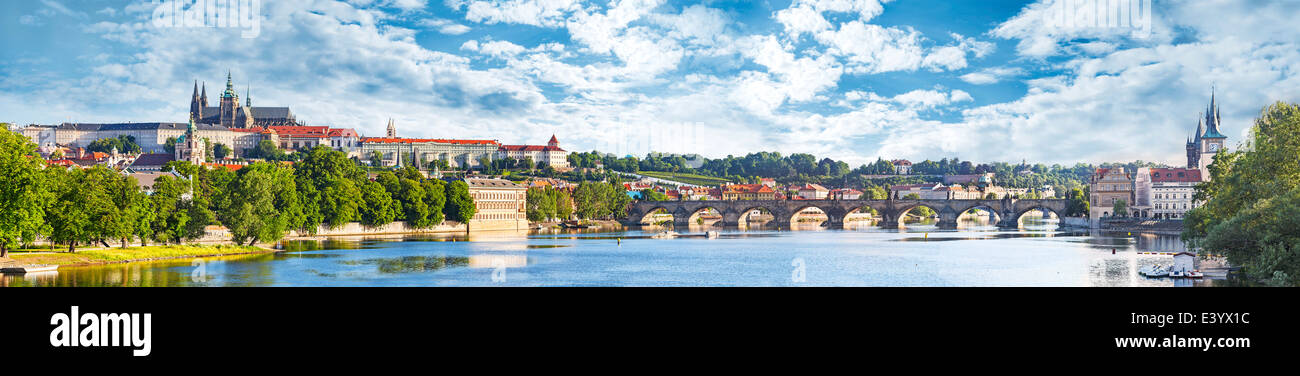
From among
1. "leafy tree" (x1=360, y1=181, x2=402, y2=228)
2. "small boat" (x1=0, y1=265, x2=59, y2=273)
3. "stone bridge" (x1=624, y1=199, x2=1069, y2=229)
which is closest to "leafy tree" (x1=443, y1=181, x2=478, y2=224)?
"leafy tree" (x1=360, y1=181, x2=402, y2=228)

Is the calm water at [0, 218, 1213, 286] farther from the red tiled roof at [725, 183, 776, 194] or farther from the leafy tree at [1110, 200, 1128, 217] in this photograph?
the red tiled roof at [725, 183, 776, 194]

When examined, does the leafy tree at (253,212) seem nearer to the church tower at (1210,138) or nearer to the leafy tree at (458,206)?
the leafy tree at (458,206)

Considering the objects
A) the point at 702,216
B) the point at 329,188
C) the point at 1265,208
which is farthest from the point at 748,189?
the point at 1265,208

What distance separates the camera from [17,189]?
115ft

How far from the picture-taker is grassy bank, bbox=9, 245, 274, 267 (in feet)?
125

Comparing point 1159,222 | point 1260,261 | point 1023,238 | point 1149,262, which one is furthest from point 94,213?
point 1159,222

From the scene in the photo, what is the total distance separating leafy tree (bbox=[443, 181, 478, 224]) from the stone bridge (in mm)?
28978

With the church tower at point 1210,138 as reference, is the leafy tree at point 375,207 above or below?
below

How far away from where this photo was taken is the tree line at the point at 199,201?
35.5m

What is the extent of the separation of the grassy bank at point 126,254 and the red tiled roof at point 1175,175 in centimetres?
7852

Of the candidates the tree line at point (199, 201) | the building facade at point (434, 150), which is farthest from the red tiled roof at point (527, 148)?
the tree line at point (199, 201)

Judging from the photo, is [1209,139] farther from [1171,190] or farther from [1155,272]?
[1155,272]
